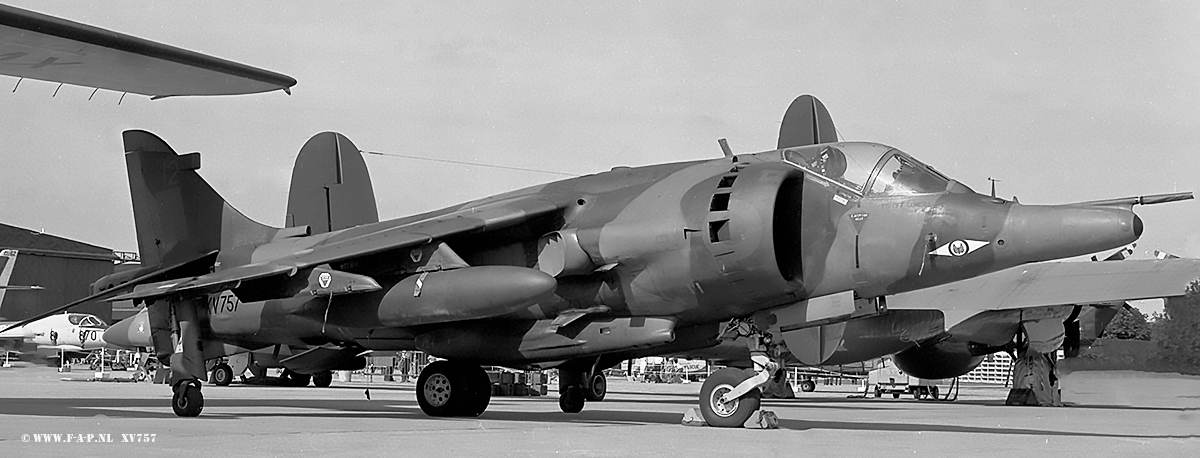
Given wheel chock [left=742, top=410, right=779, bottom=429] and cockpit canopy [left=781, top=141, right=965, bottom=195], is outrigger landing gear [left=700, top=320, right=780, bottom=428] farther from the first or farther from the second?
cockpit canopy [left=781, top=141, right=965, bottom=195]

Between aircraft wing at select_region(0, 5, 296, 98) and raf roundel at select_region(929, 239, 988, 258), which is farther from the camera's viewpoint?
aircraft wing at select_region(0, 5, 296, 98)

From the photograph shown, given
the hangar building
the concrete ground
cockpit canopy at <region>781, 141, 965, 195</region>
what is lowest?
the concrete ground

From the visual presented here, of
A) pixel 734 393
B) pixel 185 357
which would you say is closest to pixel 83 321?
pixel 185 357

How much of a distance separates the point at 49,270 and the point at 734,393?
60329mm

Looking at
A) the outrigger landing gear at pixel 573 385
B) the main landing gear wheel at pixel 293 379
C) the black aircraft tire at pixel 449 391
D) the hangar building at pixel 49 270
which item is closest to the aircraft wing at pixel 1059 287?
the outrigger landing gear at pixel 573 385

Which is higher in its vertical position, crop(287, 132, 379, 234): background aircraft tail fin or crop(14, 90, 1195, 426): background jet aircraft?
crop(287, 132, 379, 234): background aircraft tail fin

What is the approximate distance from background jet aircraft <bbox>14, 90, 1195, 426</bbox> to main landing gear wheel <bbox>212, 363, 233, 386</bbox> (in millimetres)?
15182

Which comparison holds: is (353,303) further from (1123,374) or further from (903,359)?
(903,359)

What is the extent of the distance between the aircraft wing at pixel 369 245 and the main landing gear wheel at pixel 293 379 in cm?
1799

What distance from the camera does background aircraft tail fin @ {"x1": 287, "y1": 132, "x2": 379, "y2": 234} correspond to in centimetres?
2022

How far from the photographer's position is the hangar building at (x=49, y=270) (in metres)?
60.1

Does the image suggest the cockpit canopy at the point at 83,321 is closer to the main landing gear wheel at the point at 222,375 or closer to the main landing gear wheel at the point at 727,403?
the main landing gear wheel at the point at 222,375

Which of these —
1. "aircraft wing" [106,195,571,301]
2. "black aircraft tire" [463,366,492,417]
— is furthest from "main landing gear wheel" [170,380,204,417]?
"black aircraft tire" [463,366,492,417]

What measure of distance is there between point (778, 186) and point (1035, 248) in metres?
2.40
